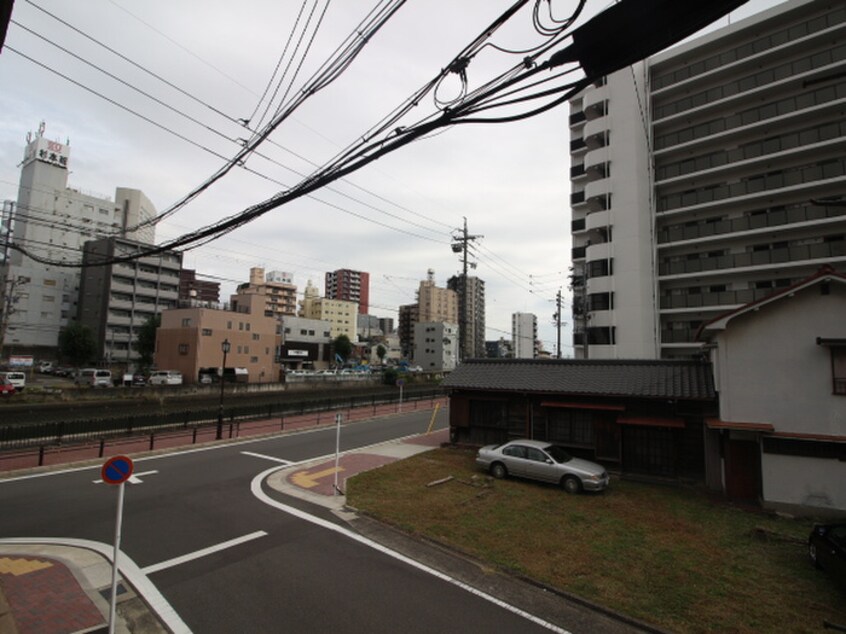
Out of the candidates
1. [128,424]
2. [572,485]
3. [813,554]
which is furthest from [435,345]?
[813,554]

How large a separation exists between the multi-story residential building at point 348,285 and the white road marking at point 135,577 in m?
148

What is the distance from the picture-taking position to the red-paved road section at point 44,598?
631 cm

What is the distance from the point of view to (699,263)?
1344 inches

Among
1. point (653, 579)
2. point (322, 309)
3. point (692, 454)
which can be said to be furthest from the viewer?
point (322, 309)

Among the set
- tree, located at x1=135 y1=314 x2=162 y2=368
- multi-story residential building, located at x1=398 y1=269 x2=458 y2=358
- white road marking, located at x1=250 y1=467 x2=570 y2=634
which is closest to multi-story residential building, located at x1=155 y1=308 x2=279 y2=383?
tree, located at x1=135 y1=314 x2=162 y2=368

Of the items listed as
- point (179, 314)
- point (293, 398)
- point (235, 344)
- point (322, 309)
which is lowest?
point (293, 398)

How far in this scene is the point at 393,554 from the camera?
9211 millimetres

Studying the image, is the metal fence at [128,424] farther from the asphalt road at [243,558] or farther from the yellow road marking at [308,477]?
the yellow road marking at [308,477]

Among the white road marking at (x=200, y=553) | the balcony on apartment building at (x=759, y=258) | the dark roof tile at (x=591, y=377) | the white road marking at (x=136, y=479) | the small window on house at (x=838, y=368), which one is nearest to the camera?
the white road marking at (x=200, y=553)

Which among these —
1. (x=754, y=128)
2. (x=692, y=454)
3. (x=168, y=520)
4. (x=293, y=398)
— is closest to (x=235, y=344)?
(x=293, y=398)

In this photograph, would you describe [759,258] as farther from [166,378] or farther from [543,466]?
[166,378]

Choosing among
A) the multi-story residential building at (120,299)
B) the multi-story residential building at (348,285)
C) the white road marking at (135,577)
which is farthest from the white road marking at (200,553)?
the multi-story residential building at (348,285)

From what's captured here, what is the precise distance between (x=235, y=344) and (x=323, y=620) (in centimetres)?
6010

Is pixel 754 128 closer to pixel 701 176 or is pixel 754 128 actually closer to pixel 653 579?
pixel 701 176
